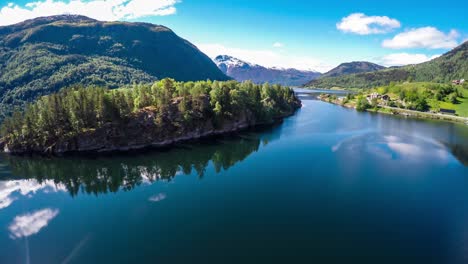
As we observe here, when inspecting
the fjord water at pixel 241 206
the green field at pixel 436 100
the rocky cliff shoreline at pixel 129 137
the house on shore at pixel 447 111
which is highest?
the green field at pixel 436 100

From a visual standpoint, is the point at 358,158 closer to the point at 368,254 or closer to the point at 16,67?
the point at 368,254

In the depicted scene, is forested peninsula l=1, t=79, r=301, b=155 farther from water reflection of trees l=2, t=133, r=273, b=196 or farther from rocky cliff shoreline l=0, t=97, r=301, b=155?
water reflection of trees l=2, t=133, r=273, b=196

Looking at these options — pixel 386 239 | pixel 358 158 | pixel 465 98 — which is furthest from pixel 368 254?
pixel 465 98

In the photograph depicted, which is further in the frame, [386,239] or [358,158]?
[358,158]

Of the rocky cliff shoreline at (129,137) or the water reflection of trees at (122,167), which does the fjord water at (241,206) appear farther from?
the rocky cliff shoreline at (129,137)

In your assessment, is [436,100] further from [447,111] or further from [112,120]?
[112,120]

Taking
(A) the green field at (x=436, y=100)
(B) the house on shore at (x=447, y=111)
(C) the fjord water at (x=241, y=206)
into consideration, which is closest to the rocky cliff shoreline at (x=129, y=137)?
(C) the fjord water at (x=241, y=206)
